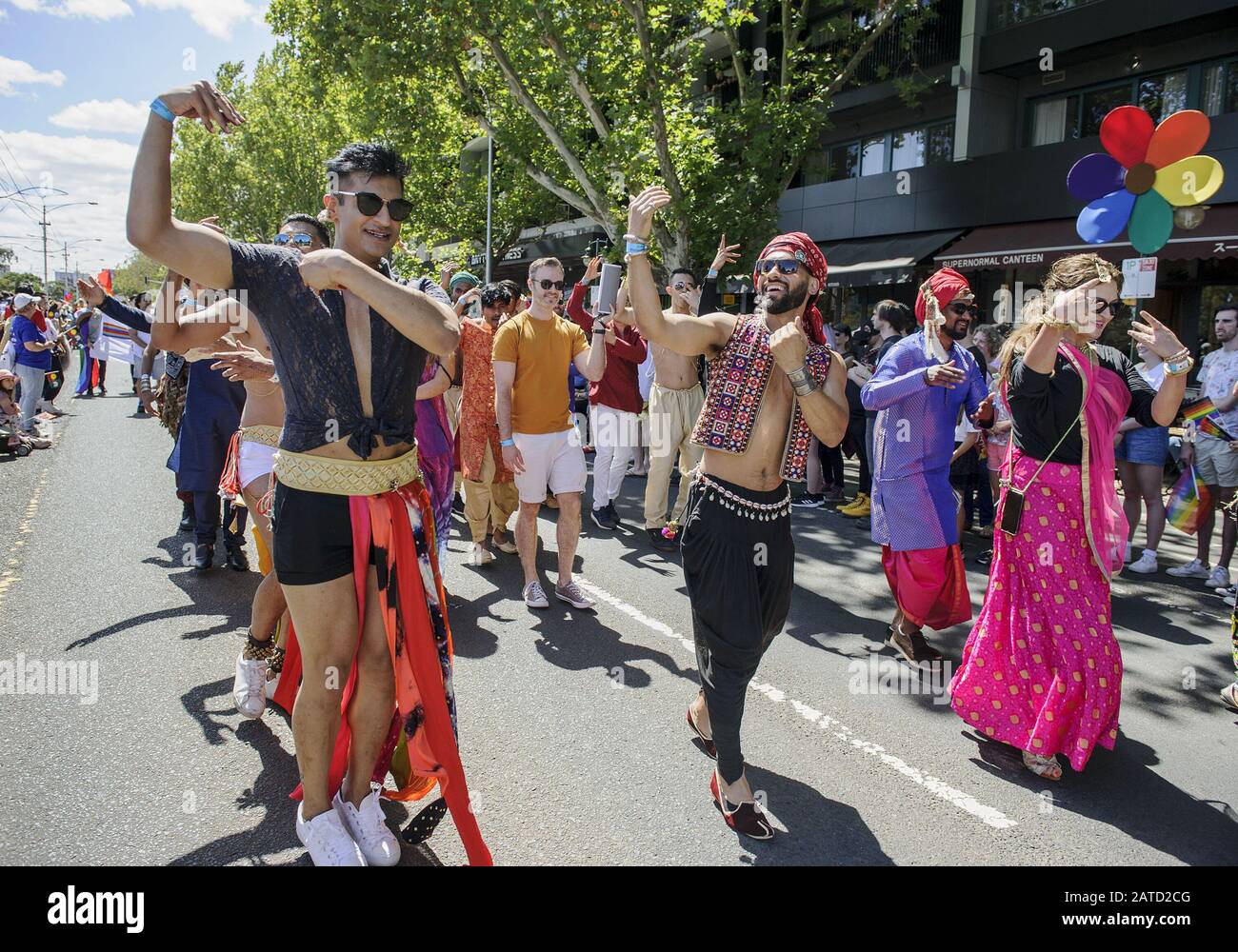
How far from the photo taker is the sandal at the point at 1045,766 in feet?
11.4

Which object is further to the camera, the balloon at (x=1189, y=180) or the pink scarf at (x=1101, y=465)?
the balloon at (x=1189, y=180)

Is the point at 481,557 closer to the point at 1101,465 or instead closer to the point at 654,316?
the point at 654,316

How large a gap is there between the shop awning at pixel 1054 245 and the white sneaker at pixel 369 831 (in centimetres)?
1342

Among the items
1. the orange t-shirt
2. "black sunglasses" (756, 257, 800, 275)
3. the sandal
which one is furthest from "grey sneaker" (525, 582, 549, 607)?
"black sunglasses" (756, 257, 800, 275)

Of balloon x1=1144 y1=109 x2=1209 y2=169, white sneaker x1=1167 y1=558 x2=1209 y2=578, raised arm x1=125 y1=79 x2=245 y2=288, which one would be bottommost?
white sneaker x1=1167 y1=558 x2=1209 y2=578

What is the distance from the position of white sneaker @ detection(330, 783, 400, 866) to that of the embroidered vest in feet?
5.49

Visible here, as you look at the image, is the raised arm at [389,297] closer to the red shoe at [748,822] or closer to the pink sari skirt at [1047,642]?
the red shoe at [748,822]

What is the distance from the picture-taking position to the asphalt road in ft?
9.62

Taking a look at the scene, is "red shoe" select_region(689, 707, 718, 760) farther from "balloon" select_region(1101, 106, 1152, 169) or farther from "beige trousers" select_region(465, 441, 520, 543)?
"balloon" select_region(1101, 106, 1152, 169)

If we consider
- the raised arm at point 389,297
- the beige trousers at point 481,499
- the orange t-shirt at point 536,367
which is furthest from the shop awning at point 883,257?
the raised arm at point 389,297
